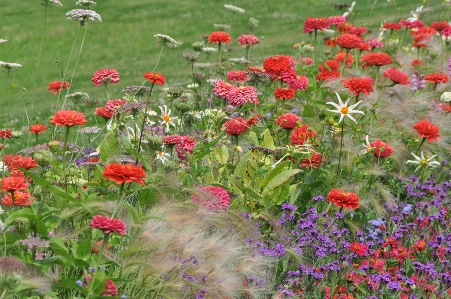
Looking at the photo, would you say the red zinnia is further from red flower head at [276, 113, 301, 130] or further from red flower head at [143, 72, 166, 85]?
red flower head at [143, 72, 166, 85]

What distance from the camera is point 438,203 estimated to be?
14.9ft

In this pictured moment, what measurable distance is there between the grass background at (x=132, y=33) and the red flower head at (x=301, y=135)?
756cm

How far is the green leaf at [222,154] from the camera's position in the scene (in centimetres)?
472

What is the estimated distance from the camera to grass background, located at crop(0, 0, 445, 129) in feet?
46.1

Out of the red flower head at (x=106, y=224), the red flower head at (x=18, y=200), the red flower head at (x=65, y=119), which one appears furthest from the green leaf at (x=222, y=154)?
the red flower head at (x=106, y=224)

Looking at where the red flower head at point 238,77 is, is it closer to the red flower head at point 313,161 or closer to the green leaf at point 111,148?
the red flower head at point 313,161

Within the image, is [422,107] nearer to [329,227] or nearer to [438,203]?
[438,203]

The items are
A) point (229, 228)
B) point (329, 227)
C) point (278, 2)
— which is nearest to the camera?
point (229, 228)

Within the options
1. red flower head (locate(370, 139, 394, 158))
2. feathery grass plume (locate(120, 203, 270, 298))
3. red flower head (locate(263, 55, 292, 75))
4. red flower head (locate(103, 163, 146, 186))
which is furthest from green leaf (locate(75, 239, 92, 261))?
red flower head (locate(263, 55, 292, 75))

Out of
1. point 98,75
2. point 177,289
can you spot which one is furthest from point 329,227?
point 98,75

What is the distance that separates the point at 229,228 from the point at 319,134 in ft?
6.39

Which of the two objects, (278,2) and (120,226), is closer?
(120,226)

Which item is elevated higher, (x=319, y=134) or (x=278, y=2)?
(x=319, y=134)

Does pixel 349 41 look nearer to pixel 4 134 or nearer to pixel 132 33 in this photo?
pixel 4 134
